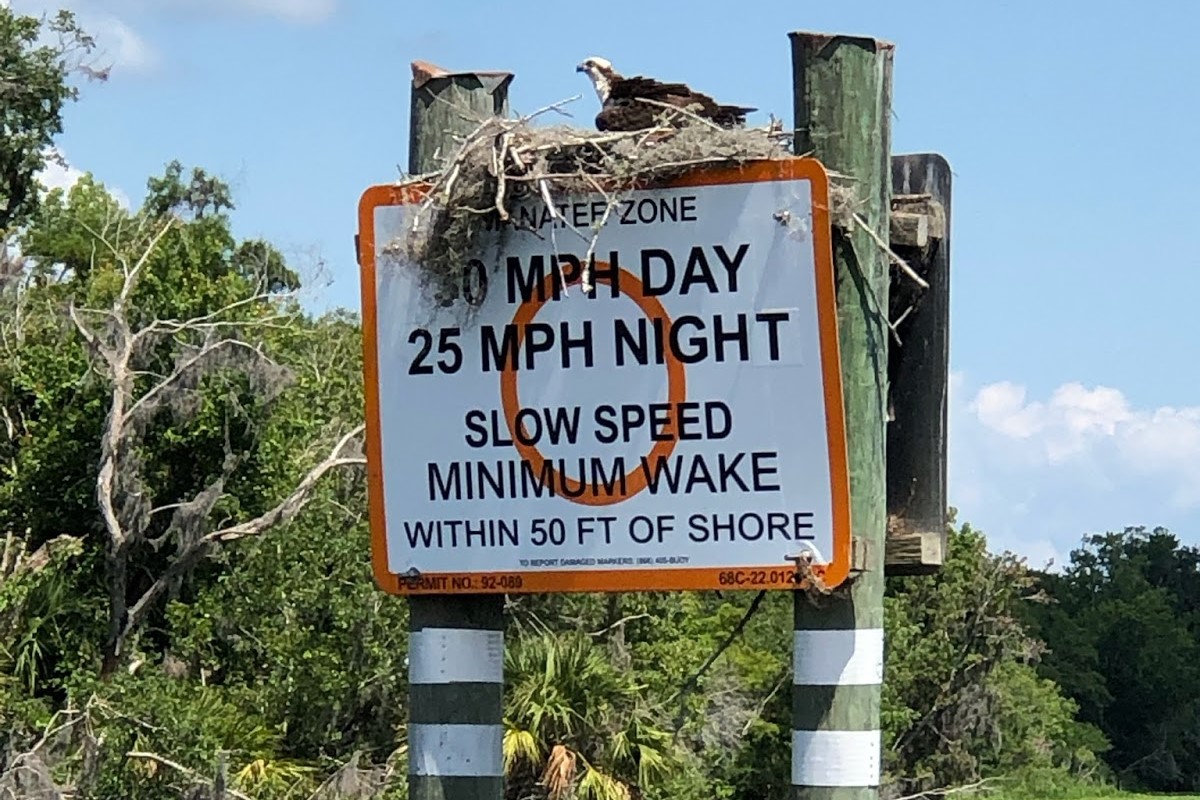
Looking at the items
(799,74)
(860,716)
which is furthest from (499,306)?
(860,716)

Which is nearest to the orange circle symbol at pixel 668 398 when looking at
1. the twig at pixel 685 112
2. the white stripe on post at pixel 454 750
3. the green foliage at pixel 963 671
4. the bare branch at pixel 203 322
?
the twig at pixel 685 112

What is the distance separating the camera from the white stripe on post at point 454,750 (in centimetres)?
512

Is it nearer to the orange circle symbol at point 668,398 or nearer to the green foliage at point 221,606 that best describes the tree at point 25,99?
the green foliage at point 221,606

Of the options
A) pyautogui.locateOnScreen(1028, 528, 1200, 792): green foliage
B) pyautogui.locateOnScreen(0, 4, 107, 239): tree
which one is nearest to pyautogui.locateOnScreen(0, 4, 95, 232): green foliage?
pyautogui.locateOnScreen(0, 4, 107, 239): tree

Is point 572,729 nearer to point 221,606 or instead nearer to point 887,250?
point 221,606

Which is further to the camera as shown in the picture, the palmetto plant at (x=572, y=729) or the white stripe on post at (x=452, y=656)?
the palmetto plant at (x=572, y=729)

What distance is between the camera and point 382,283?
516cm

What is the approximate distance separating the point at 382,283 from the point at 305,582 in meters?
12.1

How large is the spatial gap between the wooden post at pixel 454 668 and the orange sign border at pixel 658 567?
127mm

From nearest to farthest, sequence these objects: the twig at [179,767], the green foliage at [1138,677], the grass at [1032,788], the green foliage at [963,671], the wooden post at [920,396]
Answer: the wooden post at [920,396] → the twig at [179,767] → the green foliage at [963,671] → the grass at [1032,788] → the green foliage at [1138,677]

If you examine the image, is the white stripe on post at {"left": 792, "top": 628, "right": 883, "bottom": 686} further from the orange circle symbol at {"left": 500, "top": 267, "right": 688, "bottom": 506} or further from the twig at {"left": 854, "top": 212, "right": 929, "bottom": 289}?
the twig at {"left": 854, "top": 212, "right": 929, "bottom": 289}

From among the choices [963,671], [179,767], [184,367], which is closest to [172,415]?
[184,367]

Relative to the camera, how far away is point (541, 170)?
489cm

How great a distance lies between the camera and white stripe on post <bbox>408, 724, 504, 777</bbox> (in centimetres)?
512
